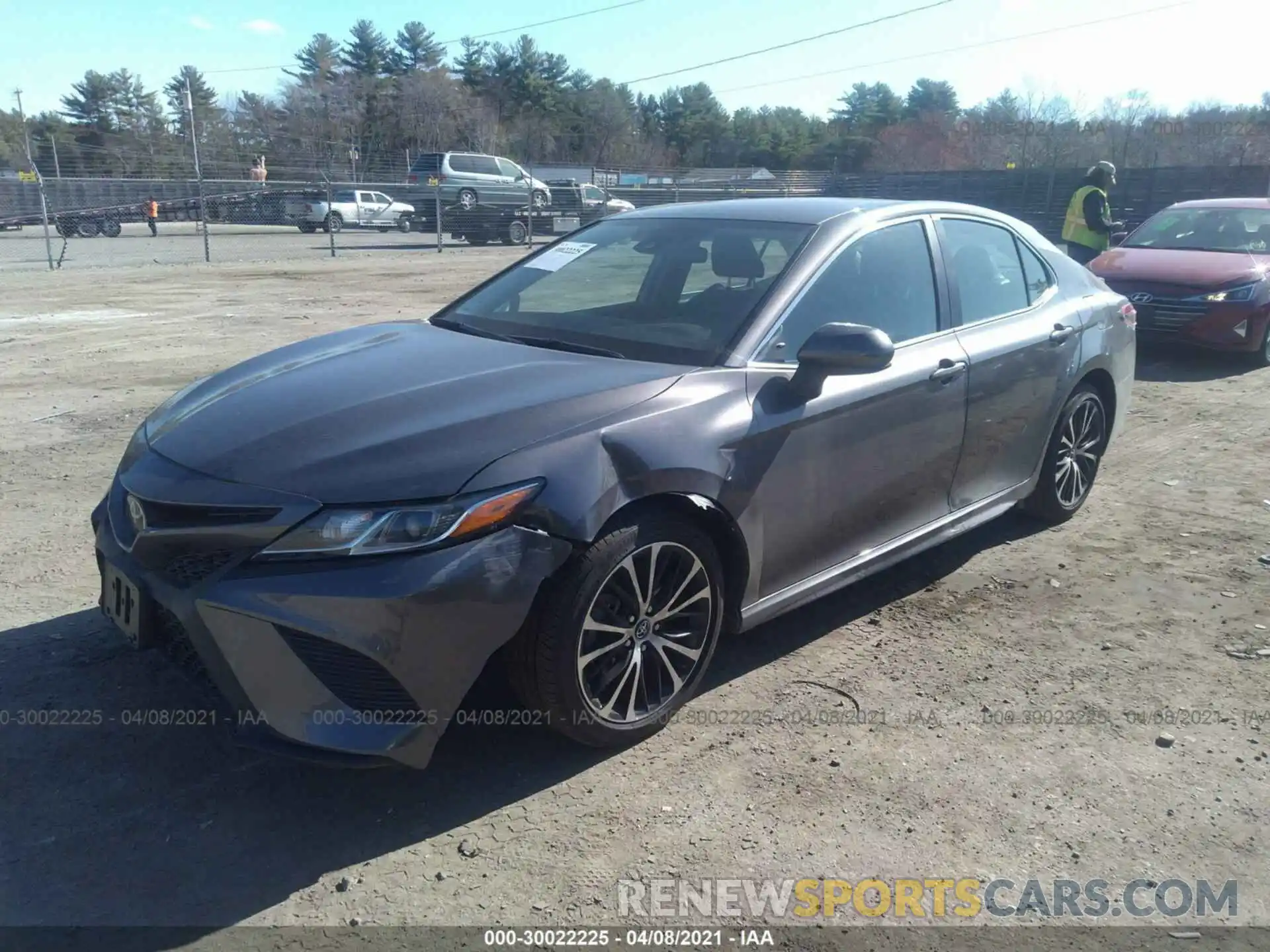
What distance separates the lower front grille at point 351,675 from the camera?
272 cm

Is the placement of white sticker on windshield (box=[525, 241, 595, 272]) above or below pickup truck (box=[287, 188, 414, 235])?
below

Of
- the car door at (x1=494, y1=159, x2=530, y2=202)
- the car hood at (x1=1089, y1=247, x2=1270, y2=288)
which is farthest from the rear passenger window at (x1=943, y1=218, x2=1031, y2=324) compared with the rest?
the car door at (x1=494, y1=159, x2=530, y2=202)

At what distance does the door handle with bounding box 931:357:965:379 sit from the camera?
4.18 meters

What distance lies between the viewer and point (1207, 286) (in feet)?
31.7

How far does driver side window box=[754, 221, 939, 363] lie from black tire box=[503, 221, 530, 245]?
2498cm

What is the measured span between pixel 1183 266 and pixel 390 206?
98.6 feet

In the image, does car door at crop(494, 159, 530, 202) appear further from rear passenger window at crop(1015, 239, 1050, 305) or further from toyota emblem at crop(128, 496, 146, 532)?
toyota emblem at crop(128, 496, 146, 532)

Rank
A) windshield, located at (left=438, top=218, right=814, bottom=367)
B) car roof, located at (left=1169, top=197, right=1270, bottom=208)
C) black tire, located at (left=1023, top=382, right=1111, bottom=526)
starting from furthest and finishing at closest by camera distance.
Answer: car roof, located at (left=1169, top=197, right=1270, bottom=208), black tire, located at (left=1023, top=382, right=1111, bottom=526), windshield, located at (left=438, top=218, right=814, bottom=367)

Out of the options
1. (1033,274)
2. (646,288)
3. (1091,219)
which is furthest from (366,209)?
(646,288)

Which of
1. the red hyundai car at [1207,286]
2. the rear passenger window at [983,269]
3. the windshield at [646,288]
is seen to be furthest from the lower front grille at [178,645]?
the red hyundai car at [1207,286]

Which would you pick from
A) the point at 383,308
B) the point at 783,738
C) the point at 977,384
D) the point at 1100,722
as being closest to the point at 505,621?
the point at 783,738

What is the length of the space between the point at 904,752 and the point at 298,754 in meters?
1.86

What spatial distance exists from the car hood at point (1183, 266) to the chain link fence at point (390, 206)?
1454 centimetres

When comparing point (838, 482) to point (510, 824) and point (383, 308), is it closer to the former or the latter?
point (510, 824)
